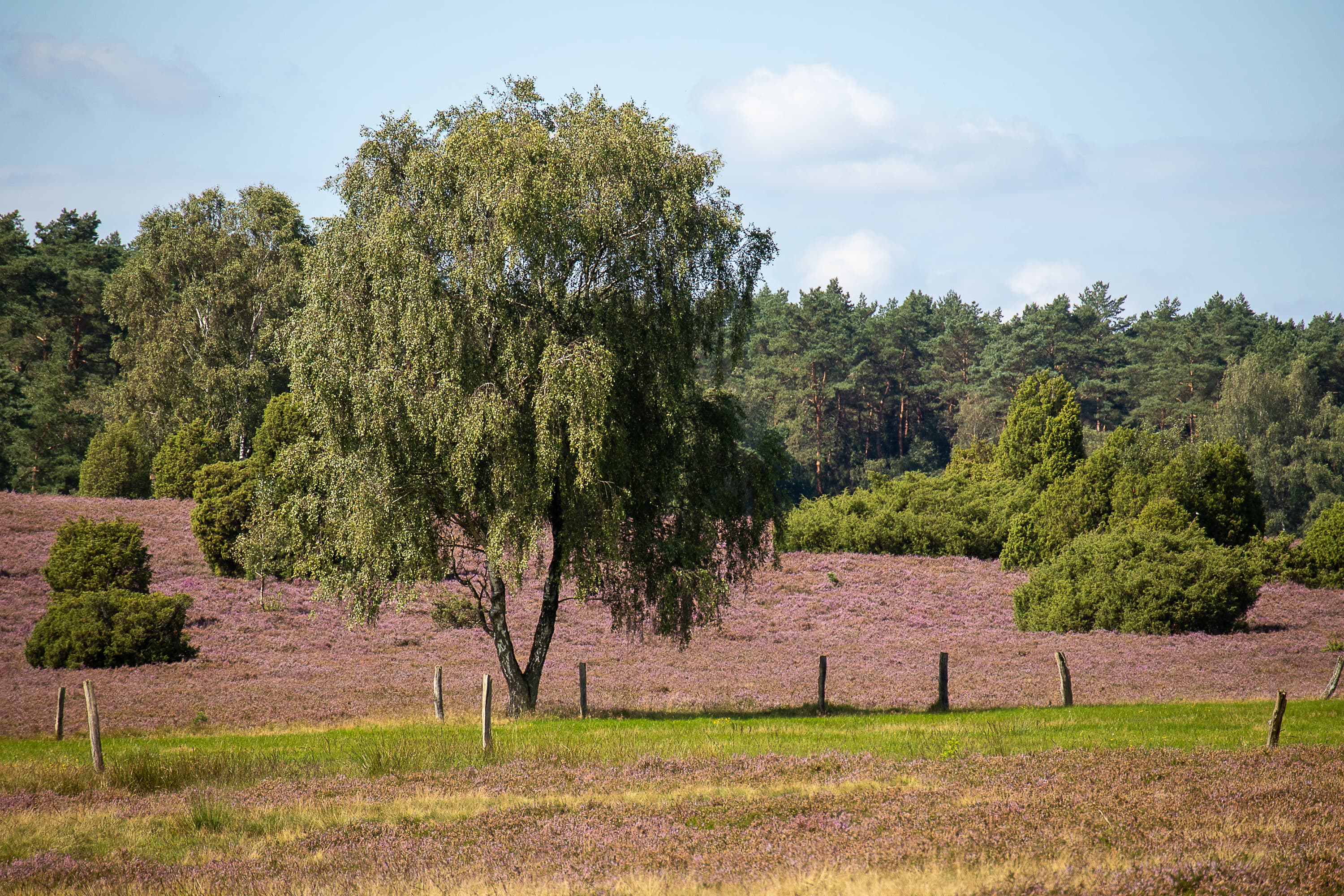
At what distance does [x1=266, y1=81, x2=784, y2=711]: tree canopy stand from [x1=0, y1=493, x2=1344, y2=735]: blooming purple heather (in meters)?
4.89

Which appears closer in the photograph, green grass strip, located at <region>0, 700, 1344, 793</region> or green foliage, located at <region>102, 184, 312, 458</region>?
green grass strip, located at <region>0, 700, 1344, 793</region>

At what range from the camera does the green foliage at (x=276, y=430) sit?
3959cm

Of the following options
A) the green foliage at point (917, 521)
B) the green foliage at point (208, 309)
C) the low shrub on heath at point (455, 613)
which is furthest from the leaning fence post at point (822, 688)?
the green foliage at point (208, 309)

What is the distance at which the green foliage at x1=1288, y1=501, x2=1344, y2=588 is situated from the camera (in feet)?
148

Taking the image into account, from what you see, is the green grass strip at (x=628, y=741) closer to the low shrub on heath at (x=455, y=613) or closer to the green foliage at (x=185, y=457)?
the low shrub on heath at (x=455, y=613)

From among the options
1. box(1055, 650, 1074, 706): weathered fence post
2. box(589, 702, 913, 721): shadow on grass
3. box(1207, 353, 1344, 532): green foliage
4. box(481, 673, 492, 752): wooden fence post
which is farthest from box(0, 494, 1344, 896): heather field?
box(1207, 353, 1344, 532): green foliage

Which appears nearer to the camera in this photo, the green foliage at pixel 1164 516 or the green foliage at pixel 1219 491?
the green foliage at pixel 1164 516

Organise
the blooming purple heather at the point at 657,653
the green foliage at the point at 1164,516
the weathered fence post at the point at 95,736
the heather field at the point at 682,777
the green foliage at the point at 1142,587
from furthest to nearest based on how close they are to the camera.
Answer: the green foliage at the point at 1164,516 < the green foliage at the point at 1142,587 < the blooming purple heather at the point at 657,653 < the weathered fence post at the point at 95,736 < the heather field at the point at 682,777

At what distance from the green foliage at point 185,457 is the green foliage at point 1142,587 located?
39611mm

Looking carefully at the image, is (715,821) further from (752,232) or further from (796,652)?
(796,652)

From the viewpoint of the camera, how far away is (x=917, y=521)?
54594 mm

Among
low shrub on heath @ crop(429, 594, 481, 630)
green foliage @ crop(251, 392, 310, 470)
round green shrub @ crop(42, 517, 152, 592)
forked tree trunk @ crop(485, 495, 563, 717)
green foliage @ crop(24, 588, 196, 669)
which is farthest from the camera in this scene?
green foliage @ crop(251, 392, 310, 470)

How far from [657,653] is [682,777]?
20.9 meters

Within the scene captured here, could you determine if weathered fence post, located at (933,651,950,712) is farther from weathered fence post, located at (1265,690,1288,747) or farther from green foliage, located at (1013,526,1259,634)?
green foliage, located at (1013,526,1259,634)
